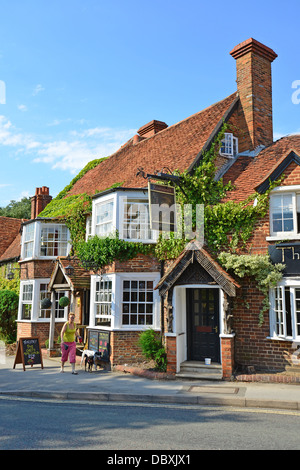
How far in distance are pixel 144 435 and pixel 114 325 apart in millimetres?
7144

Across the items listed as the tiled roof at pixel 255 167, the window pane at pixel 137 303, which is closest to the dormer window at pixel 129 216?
the window pane at pixel 137 303

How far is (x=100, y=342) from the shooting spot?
1363 cm

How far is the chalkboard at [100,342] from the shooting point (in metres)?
13.2

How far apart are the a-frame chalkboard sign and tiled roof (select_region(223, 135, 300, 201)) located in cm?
834

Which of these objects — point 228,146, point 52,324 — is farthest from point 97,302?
point 228,146

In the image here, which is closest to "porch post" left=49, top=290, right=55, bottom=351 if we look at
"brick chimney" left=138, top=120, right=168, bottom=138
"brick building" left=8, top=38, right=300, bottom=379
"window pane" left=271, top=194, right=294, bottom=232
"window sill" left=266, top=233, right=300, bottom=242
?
"brick building" left=8, top=38, right=300, bottom=379

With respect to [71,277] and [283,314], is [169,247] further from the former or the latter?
[71,277]

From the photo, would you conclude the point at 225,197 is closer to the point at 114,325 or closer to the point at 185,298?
the point at 185,298

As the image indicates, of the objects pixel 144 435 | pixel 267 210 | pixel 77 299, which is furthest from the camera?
pixel 77 299

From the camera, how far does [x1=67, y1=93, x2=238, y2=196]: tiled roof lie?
1540 centimetres

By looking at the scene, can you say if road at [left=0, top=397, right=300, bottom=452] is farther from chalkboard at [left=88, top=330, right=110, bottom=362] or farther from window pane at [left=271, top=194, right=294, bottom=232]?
window pane at [left=271, top=194, right=294, bottom=232]

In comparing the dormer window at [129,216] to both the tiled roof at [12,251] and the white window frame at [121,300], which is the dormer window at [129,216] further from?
the tiled roof at [12,251]

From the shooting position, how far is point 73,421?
7.02 m
